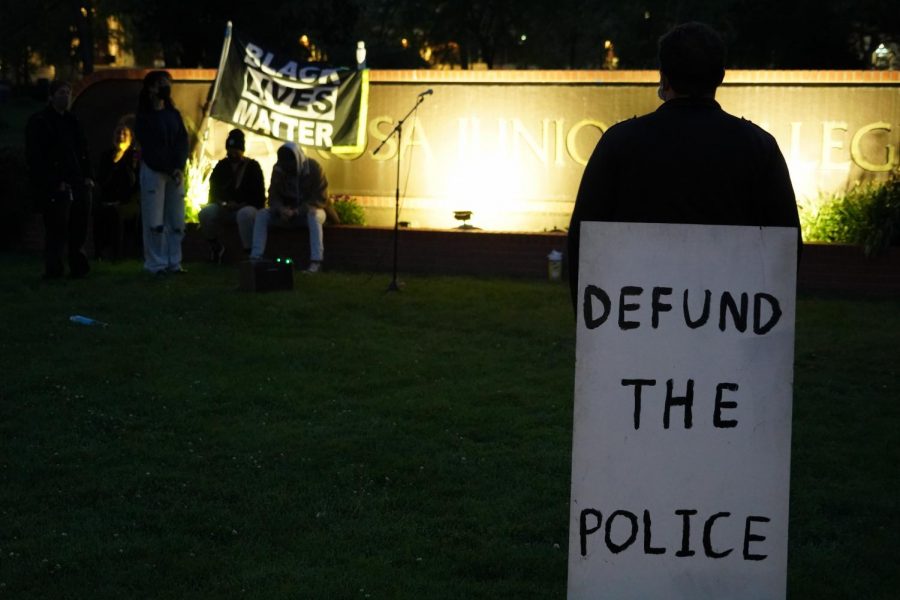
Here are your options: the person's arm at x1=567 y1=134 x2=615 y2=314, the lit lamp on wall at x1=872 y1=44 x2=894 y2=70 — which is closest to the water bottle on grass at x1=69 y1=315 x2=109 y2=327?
the person's arm at x1=567 y1=134 x2=615 y2=314

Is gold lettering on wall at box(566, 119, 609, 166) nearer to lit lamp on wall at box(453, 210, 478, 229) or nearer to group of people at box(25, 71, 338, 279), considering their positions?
lit lamp on wall at box(453, 210, 478, 229)

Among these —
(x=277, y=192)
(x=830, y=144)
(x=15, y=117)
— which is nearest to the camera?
(x=277, y=192)

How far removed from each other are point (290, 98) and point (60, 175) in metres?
4.23

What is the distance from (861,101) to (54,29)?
3922 cm

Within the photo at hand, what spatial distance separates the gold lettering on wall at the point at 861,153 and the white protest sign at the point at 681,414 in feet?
41.5

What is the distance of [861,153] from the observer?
1608cm

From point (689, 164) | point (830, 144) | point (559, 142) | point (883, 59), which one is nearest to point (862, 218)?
point (830, 144)

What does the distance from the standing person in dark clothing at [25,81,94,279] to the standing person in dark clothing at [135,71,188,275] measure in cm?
60

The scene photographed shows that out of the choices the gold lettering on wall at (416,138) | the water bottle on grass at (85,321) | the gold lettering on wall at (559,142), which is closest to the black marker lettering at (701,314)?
the water bottle on grass at (85,321)

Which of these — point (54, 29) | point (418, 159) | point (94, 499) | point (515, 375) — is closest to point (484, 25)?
point (54, 29)

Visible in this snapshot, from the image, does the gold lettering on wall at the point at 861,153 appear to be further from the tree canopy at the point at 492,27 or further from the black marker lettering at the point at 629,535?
the tree canopy at the point at 492,27

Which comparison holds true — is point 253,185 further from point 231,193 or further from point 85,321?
point 85,321

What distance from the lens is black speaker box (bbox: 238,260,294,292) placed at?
1361 centimetres

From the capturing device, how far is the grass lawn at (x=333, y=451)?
5.72 metres
